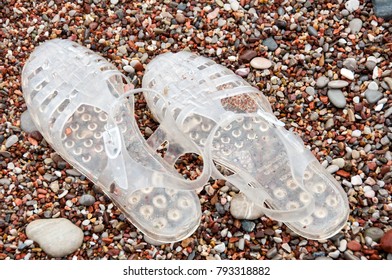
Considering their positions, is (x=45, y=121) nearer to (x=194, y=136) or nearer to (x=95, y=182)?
(x=95, y=182)

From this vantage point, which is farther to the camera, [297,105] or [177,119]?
[297,105]

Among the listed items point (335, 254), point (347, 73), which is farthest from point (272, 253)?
point (347, 73)

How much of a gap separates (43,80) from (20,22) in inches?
14.5

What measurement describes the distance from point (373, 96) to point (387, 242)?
50 centimetres

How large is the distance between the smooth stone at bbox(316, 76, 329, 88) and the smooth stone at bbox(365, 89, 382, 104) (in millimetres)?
133

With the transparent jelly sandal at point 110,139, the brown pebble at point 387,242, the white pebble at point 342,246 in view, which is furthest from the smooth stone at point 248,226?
the brown pebble at point 387,242

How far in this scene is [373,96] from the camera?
2309 mm

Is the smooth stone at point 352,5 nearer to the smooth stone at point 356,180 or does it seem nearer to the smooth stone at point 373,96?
the smooth stone at point 373,96

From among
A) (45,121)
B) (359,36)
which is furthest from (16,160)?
(359,36)

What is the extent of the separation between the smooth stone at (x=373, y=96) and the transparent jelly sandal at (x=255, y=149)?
1.08ft

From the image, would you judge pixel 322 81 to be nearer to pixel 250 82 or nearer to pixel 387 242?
pixel 250 82

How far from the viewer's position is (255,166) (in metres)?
2.15

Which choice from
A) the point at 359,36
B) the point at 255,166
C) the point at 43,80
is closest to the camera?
the point at 255,166

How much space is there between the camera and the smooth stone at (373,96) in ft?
7.56
